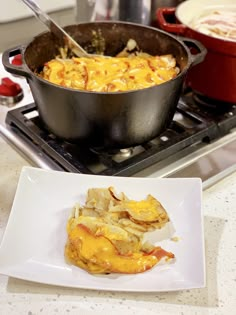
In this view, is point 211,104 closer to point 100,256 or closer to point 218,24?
point 218,24

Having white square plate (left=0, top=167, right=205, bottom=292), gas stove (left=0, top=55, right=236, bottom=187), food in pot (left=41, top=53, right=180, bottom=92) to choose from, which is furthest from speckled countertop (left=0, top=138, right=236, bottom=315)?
food in pot (left=41, top=53, right=180, bottom=92)

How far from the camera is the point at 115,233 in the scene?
663mm

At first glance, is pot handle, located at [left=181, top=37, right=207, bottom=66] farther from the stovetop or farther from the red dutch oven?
the stovetop

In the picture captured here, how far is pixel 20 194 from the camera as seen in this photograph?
75 cm

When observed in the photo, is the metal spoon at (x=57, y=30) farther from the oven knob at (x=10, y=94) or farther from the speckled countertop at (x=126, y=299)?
the speckled countertop at (x=126, y=299)

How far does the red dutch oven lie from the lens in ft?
3.21

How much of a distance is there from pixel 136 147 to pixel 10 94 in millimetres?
327

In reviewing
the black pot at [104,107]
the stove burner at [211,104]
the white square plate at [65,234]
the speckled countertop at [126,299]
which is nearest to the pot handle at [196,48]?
the black pot at [104,107]

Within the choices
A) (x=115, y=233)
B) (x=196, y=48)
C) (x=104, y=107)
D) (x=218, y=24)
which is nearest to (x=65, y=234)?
(x=115, y=233)

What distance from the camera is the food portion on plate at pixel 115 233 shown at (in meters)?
0.64

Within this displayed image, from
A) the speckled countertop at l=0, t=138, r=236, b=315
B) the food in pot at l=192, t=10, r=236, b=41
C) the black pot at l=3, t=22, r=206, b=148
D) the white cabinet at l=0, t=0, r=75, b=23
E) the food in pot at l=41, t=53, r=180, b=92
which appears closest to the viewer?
the speckled countertop at l=0, t=138, r=236, b=315

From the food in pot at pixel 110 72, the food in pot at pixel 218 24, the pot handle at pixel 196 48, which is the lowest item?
the food in pot at pixel 110 72

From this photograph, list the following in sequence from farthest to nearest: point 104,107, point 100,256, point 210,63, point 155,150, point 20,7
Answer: point 20,7 → point 210,63 → point 155,150 → point 104,107 → point 100,256

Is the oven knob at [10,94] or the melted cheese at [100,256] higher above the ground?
the melted cheese at [100,256]
